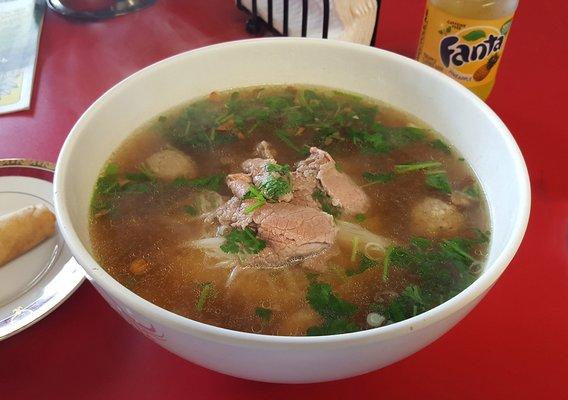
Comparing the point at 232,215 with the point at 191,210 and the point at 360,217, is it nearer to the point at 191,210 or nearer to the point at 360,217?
the point at 191,210

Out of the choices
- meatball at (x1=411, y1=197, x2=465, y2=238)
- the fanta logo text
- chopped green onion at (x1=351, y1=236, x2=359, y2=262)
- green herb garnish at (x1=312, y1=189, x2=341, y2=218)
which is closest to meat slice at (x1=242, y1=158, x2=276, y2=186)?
green herb garnish at (x1=312, y1=189, x2=341, y2=218)

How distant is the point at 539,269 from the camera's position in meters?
1.17

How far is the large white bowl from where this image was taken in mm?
691

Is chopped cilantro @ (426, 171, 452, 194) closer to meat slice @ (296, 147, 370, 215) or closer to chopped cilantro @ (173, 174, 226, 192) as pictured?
meat slice @ (296, 147, 370, 215)

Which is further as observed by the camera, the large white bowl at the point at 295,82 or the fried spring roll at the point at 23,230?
the fried spring roll at the point at 23,230

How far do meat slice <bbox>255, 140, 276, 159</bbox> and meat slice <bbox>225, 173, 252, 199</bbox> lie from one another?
4.1 inches

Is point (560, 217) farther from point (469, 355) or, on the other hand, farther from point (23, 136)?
point (23, 136)

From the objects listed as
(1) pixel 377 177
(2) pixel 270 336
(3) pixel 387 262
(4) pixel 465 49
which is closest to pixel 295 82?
(1) pixel 377 177

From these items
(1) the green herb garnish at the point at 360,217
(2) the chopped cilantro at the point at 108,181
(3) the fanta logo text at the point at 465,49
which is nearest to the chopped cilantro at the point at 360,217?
(1) the green herb garnish at the point at 360,217

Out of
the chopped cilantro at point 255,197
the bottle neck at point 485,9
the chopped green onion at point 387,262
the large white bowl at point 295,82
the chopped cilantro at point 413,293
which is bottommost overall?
the chopped green onion at point 387,262

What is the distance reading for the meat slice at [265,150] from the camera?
3.88ft

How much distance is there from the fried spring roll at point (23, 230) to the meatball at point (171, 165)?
0.26 metres

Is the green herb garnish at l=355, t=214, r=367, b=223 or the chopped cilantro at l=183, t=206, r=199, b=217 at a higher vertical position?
the green herb garnish at l=355, t=214, r=367, b=223

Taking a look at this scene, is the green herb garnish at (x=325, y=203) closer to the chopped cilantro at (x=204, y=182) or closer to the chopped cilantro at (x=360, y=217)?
the chopped cilantro at (x=360, y=217)
